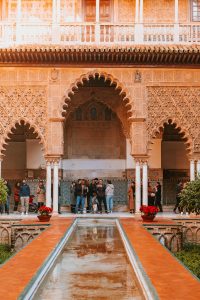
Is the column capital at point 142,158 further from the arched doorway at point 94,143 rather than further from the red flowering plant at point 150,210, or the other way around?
the arched doorway at point 94,143

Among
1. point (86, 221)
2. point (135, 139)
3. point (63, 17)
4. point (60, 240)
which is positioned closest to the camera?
point (60, 240)

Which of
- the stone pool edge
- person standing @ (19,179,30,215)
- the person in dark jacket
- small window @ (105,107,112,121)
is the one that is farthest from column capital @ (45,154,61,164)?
the stone pool edge

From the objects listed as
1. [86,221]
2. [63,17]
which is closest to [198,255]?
[86,221]

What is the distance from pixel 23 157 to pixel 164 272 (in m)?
14.0

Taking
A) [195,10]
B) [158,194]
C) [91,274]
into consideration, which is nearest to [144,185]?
[158,194]

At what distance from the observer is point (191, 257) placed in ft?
36.6

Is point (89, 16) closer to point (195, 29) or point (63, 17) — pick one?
point (63, 17)

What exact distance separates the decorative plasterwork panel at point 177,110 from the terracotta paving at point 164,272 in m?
6.55

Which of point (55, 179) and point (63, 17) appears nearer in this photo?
point (55, 179)

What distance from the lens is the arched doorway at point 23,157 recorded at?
65.0ft

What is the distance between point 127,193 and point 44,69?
5.33 metres

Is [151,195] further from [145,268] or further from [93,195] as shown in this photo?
[145,268]

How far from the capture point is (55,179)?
16375 millimetres

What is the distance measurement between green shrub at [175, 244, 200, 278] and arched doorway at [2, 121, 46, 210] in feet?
27.2
